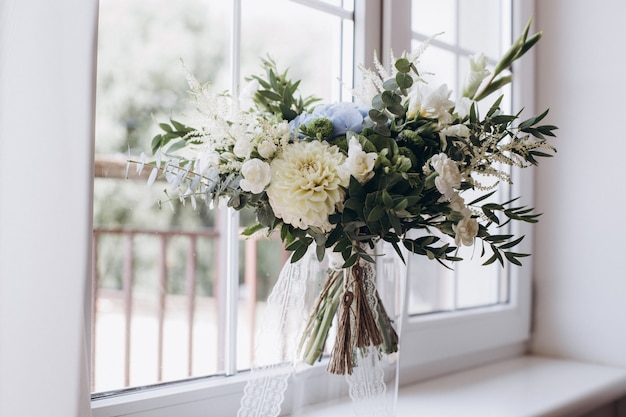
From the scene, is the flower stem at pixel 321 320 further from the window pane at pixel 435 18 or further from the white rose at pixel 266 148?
the window pane at pixel 435 18

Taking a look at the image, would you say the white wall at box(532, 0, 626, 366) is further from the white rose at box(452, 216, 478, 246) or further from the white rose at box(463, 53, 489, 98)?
the white rose at box(452, 216, 478, 246)

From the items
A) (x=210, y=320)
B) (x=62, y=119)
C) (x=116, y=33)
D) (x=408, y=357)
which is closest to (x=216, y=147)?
(x=62, y=119)

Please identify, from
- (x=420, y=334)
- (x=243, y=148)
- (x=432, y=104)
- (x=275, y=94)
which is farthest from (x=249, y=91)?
(x=420, y=334)

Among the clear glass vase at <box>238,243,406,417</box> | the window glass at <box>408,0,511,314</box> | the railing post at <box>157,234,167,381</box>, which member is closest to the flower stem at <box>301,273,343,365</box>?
the clear glass vase at <box>238,243,406,417</box>

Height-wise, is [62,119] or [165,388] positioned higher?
[62,119]

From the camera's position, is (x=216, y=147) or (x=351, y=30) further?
(x=351, y=30)

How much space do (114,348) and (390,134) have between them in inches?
77.2

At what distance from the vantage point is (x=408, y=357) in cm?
149

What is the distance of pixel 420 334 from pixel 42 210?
1035mm

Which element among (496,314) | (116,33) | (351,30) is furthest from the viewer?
(116,33)

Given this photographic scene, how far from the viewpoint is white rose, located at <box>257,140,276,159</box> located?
850mm

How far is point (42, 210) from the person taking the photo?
706mm

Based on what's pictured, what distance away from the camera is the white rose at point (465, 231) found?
2.86ft

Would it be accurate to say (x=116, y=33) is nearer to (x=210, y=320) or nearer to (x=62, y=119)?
(x=210, y=320)
